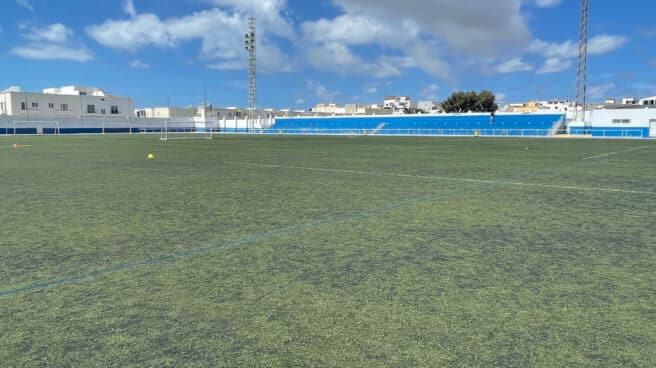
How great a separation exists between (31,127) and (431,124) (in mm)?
54300

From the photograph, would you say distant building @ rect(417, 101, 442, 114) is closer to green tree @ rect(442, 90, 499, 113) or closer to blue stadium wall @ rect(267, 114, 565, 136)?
green tree @ rect(442, 90, 499, 113)

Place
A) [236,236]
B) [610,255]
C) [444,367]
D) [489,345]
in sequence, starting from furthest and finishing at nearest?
[236,236]
[610,255]
[489,345]
[444,367]

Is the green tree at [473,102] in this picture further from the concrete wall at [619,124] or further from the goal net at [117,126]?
the goal net at [117,126]

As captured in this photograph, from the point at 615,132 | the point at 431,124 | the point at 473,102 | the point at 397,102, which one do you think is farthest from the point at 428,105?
the point at 615,132

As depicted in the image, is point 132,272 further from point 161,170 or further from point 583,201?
point 161,170

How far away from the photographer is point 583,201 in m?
7.00

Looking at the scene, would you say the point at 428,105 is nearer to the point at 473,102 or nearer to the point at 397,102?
the point at 397,102

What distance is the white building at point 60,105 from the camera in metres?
72.8

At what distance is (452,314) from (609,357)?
819 mm

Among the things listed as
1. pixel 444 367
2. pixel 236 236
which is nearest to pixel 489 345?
pixel 444 367

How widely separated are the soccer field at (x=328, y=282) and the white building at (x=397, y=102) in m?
142

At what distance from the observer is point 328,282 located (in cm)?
334

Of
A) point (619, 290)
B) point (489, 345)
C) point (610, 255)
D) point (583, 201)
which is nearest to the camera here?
point (489, 345)

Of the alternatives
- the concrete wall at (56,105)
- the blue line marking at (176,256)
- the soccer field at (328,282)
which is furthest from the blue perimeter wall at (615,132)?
the concrete wall at (56,105)
